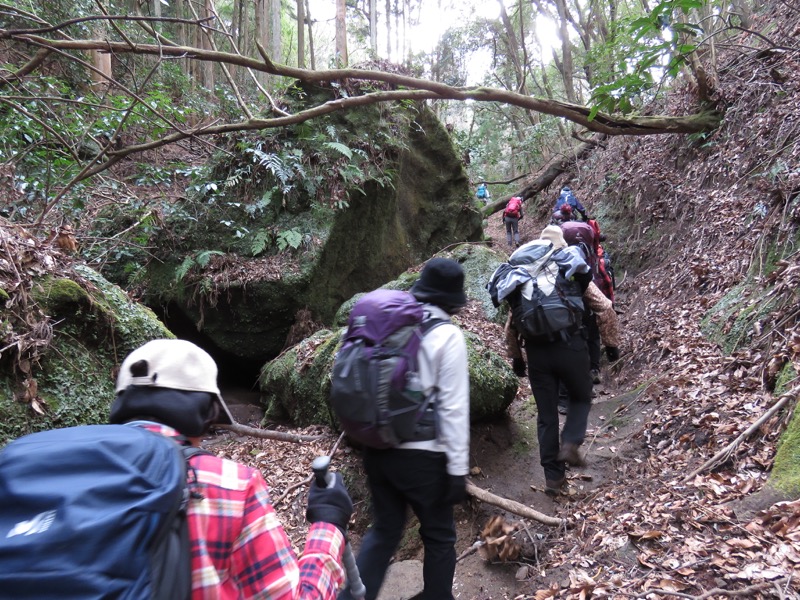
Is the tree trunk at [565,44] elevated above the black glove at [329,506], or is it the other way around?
the tree trunk at [565,44]

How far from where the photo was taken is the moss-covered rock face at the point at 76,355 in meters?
3.60

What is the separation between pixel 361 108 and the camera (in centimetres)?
1006

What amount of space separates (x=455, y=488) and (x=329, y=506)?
1.01 m

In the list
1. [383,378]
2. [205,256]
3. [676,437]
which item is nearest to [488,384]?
[676,437]

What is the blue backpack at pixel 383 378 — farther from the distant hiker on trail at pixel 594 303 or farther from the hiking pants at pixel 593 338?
the hiking pants at pixel 593 338

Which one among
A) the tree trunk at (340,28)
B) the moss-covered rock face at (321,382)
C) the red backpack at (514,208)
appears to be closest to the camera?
the moss-covered rock face at (321,382)

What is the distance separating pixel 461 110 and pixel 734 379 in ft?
91.3

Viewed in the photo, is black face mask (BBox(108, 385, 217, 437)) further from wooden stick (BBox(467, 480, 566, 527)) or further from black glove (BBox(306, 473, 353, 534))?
wooden stick (BBox(467, 480, 566, 527))

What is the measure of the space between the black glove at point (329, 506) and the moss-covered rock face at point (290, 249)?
21.6 feet

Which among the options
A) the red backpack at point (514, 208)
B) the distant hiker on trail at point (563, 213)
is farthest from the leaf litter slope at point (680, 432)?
the red backpack at point (514, 208)

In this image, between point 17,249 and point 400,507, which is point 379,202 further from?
point 400,507

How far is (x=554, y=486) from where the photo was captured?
4258 millimetres

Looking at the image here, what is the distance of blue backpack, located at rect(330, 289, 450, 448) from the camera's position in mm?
2473

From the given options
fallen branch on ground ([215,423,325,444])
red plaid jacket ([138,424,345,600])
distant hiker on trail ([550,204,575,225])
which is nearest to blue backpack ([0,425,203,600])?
red plaid jacket ([138,424,345,600])
